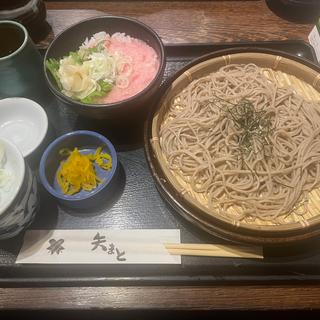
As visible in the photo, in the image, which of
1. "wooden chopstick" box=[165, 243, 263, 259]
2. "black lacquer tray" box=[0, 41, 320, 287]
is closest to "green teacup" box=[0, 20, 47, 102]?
"black lacquer tray" box=[0, 41, 320, 287]

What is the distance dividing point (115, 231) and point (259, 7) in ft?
5.65

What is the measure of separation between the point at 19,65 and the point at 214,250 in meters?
1.20

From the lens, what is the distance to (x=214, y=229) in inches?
56.7

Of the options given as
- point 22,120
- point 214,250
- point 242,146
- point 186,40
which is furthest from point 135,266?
point 186,40

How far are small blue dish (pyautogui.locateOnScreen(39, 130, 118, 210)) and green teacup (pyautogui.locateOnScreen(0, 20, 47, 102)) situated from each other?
37 cm

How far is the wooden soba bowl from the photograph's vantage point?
141cm

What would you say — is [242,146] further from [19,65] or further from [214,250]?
[19,65]

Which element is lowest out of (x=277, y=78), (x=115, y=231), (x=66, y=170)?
(x=115, y=231)

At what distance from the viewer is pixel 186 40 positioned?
224cm

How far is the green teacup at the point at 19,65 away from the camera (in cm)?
171

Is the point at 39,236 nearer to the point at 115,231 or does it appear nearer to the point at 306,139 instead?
the point at 115,231

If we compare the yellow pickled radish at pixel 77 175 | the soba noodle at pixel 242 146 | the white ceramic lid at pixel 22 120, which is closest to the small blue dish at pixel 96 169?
the yellow pickled radish at pixel 77 175

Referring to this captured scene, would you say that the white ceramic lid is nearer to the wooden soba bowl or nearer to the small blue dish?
the small blue dish

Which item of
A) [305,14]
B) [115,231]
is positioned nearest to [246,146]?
[115,231]
